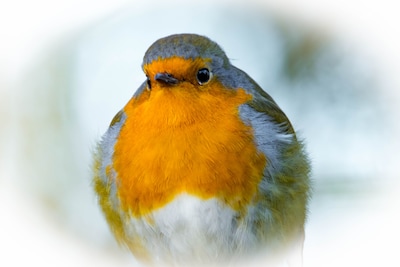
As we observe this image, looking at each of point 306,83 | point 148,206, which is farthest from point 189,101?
point 306,83

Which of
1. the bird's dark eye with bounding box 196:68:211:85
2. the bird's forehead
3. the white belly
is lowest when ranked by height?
the white belly

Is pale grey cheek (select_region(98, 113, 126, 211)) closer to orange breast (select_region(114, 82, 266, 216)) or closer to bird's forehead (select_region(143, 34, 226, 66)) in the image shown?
orange breast (select_region(114, 82, 266, 216))

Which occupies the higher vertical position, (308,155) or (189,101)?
(189,101)

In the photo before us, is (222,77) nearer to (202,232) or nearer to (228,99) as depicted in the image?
(228,99)

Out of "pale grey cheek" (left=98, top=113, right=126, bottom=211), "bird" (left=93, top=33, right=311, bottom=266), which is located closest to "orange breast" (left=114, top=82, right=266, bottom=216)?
"bird" (left=93, top=33, right=311, bottom=266)

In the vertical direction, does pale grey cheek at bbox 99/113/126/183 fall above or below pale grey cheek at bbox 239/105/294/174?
above

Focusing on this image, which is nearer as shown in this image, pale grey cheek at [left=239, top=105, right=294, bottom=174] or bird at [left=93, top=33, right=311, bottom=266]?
bird at [left=93, top=33, right=311, bottom=266]

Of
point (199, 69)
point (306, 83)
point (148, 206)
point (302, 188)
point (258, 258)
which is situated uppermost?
point (199, 69)
